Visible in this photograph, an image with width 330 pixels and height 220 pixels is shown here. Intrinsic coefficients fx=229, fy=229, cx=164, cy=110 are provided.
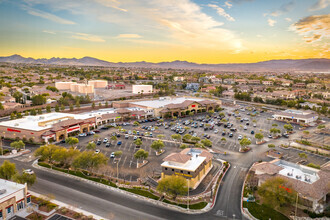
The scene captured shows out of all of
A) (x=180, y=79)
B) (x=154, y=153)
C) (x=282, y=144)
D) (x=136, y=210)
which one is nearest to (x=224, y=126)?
(x=282, y=144)

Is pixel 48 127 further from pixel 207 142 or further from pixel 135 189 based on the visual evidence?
pixel 207 142

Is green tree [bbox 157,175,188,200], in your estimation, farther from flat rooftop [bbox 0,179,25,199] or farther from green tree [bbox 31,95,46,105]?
green tree [bbox 31,95,46,105]

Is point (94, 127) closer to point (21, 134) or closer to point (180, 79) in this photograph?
point (21, 134)

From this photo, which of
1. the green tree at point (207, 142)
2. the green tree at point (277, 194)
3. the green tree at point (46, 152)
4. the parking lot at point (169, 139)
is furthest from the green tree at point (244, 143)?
the green tree at point (46, 152)

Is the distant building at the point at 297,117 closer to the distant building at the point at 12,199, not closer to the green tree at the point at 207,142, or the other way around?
the green tree at the point at 207,142

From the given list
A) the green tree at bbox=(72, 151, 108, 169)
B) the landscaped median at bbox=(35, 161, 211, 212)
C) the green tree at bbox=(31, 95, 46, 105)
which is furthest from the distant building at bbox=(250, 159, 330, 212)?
the green tree at bbox=(31, 95, 46, 105)

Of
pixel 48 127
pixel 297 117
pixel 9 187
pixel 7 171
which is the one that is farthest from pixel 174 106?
pixel 9 187
